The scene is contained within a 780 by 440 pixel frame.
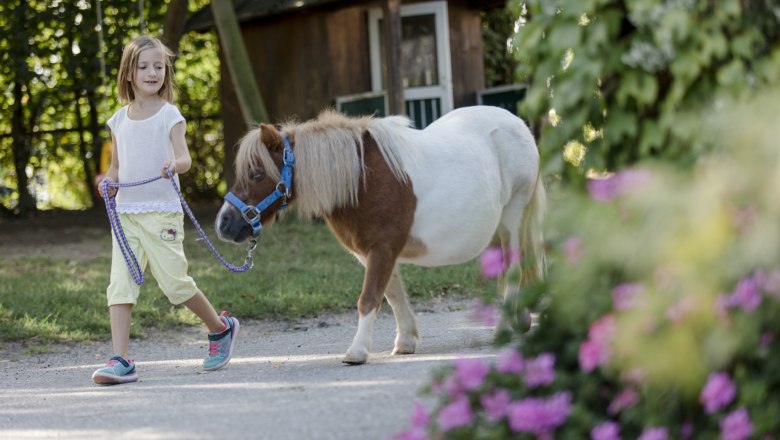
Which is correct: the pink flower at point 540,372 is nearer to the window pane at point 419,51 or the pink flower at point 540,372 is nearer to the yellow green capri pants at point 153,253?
the yellow green capri pants at point 153,253

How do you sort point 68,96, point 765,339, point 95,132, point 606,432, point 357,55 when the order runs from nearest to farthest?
point 765,339 < point 606,432 < point 357,55 < point 68,96 < point 95,132

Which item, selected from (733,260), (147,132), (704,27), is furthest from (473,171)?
(733,260)

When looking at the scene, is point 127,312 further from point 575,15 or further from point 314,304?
point 575,15

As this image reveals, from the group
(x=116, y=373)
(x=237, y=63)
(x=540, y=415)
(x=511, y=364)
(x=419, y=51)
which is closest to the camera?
(x=540, y=415)

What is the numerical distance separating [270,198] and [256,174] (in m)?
0.15

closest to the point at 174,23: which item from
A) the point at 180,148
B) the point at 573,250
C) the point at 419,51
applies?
the point at 419,51

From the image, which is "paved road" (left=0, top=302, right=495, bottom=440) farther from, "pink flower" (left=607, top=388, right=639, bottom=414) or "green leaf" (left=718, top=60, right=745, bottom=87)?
"green leaf" (left=718, top=60, right=745, bottom=87)

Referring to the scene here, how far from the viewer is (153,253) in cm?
589

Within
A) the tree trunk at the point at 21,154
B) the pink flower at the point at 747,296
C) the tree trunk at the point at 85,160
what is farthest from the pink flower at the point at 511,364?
the tree trunk at the point at 85,160

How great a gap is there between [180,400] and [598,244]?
2.58m

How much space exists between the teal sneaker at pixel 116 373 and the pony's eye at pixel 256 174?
119cm

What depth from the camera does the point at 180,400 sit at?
507 cm

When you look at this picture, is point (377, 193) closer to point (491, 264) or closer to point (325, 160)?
point (325, 160)

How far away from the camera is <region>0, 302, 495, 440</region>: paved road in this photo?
4320mm
